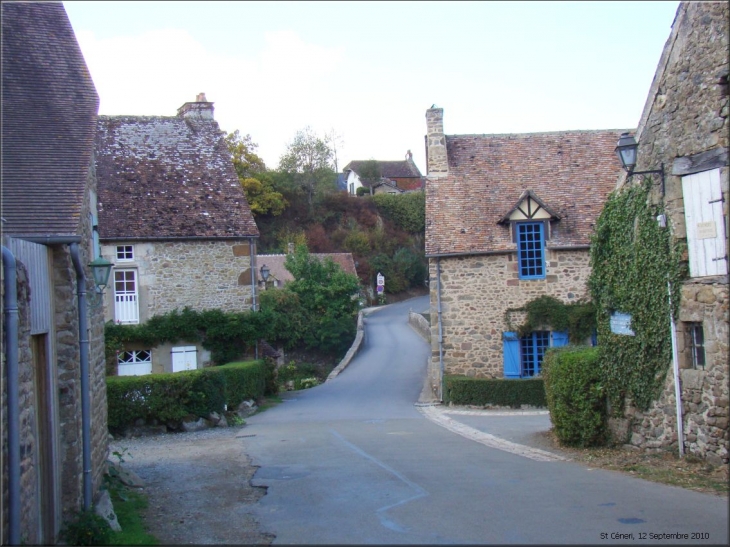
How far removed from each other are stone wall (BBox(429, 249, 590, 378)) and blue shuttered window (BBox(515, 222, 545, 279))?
19 centimetres

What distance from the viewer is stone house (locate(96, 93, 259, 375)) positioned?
22.5m

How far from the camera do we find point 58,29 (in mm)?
10492

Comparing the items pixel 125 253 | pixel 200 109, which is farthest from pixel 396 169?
pixel 125 253

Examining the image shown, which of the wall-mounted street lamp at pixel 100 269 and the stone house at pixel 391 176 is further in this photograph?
the stone house at pixel 391 176

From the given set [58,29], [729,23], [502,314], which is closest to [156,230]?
[502,314]

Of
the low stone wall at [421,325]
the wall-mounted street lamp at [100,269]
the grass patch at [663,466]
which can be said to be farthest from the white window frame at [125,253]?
the low stone wall at [421,325]

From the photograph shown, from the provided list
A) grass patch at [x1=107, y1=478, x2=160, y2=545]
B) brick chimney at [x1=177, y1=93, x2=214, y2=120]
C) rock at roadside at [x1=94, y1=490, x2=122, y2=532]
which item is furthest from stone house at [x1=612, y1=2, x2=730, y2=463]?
brick chimney at [x1=177, y1=93, x2=214, y2=120]

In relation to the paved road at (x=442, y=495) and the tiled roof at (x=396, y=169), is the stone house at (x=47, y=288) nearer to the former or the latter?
the paved road at (x=442, y=495)

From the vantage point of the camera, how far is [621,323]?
1200cm

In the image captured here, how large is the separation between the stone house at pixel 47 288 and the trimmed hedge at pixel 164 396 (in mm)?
7446

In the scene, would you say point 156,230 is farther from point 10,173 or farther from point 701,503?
point 701,503

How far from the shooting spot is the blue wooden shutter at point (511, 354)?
22094 millimetres

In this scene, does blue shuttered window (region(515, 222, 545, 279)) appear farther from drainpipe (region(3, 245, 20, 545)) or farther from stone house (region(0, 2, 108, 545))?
drainpipe (region(3, 245, 20, 545))

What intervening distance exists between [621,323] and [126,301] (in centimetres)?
1549
